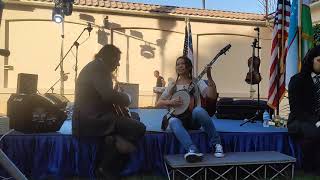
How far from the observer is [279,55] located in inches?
206

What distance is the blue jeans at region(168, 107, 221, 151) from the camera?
11.6ft

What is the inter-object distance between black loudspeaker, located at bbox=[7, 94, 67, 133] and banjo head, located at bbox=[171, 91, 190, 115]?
4.12 ft

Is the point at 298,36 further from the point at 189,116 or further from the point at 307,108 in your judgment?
the point at 189,116

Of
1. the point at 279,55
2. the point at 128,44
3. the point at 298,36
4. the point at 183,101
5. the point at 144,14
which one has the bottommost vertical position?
the point at 183,101

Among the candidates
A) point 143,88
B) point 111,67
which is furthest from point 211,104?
point 143,88

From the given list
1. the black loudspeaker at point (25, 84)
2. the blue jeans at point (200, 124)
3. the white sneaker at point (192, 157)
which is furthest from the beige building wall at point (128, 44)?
the white sneaker at point (192, 157)

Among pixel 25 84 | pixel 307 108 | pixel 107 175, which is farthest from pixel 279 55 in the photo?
pixel 25 84

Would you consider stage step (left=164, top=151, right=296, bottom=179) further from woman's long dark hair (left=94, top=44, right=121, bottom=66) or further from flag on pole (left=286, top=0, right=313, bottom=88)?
flag on pole (left=286, top=0, right=313, bottom=88)

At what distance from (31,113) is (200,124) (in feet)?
5.64

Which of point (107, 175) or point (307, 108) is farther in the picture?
point (307, 108)

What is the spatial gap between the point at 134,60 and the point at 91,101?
354 inches

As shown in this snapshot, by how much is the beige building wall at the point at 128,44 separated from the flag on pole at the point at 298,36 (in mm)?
7419

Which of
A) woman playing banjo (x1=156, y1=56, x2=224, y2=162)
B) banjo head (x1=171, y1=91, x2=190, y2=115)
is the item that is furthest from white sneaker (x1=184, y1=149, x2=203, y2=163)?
banjo head (x1=171, y1=91, x2=190, y2=115)

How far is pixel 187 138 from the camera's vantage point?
11.5ft
